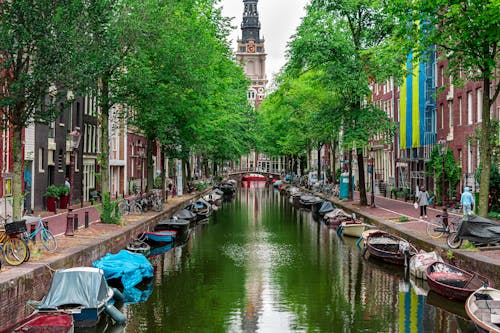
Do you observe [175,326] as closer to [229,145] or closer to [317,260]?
[317,260]

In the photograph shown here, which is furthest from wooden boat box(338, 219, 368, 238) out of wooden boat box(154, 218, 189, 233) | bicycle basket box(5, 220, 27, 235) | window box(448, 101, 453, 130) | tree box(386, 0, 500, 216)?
bicycle basket box(5, 220, 27, 235)

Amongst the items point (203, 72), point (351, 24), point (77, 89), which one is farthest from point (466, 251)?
point (351, 24)

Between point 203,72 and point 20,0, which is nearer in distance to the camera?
point 20,0

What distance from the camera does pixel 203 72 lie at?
39.0 m

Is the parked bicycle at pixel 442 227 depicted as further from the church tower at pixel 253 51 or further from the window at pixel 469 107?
the church tower at pixel 253 51

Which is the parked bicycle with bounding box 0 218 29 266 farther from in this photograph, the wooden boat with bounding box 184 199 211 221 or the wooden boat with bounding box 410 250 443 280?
the wooden boat with bounding box 184 199 211 221

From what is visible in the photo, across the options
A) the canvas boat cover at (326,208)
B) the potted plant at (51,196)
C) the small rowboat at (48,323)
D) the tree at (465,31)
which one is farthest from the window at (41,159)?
the small rowboat at (48,323)

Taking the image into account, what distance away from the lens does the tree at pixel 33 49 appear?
63.9 ft

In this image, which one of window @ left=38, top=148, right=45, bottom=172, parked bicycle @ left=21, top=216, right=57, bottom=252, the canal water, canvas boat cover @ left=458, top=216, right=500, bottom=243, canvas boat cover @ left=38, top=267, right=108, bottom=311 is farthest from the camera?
window @ left=38, top=148, right=45, bottom=172

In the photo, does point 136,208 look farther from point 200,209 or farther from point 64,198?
point 200,209

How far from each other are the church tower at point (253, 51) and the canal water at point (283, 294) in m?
164

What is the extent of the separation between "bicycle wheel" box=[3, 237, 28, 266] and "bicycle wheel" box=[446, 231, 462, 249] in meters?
14.2

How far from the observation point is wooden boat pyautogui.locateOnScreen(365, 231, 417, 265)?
81.9 feet

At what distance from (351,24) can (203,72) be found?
11169 millimetres
